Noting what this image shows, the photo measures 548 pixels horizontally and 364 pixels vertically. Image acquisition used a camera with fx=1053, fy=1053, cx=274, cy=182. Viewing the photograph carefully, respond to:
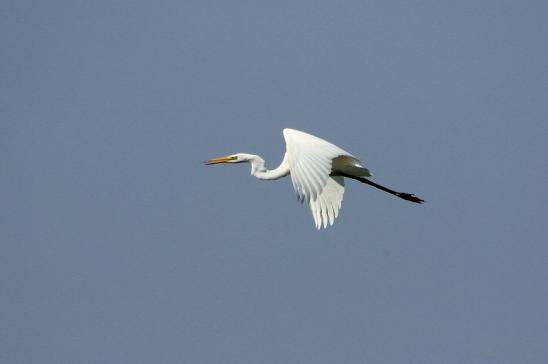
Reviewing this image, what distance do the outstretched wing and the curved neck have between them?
0.78 metres

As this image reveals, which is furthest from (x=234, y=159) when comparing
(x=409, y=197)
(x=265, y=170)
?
(x=409, y=197)

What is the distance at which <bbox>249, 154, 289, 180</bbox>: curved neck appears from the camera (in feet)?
59.2

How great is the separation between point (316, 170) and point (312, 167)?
9cm

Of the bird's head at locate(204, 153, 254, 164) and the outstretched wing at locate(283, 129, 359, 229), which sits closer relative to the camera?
the outstretched wing at locate(283, 129, 359, 229)

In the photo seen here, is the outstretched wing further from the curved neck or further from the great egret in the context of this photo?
the curved neck

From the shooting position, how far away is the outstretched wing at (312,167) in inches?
575

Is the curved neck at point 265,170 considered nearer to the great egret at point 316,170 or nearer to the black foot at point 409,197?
the great egret at point 316,170

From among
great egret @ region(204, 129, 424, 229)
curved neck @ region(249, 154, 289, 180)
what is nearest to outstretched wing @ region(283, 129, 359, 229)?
great egret @ region(204, 129, 424, 229)

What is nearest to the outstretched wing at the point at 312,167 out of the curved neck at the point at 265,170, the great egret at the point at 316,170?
the great egret at the point at 316,170

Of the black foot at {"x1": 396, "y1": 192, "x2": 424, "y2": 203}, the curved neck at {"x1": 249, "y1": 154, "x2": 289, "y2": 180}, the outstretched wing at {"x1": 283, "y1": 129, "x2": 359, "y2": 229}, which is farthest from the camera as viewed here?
the black foot at {"x1": 396, "y1": 192, "x2": 424, "y2": 203}

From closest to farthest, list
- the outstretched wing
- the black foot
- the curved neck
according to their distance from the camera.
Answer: the outstretched wing → the curved neck → the black foot

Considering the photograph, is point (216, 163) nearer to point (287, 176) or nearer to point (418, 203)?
point (287, 176)

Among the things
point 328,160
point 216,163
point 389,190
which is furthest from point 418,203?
point 328,160

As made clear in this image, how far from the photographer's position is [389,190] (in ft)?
65.5
